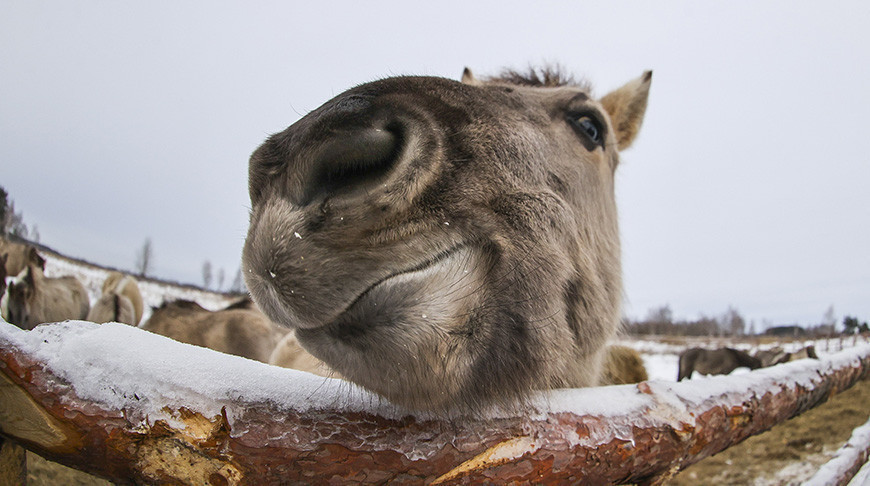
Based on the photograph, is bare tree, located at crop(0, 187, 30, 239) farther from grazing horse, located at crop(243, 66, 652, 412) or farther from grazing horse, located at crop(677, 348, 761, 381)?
grazing horse, located at crop(677, 348, 761, 381)

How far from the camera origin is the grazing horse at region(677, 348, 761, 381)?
11887 mm

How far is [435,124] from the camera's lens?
1099 millimetres

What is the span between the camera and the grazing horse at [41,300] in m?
6.91

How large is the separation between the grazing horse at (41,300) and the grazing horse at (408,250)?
25.9ft

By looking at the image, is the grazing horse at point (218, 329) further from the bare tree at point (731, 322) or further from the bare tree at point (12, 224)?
the bare tree at point (731, 322)

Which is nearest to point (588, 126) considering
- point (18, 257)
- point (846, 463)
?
point (846, 463)

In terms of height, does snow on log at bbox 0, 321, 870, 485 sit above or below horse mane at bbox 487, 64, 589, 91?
below

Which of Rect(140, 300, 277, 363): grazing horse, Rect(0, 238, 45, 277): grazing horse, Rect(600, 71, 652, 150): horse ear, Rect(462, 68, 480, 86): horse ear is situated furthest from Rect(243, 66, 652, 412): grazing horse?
Rect(0, 238, 45, 277): grazing horse

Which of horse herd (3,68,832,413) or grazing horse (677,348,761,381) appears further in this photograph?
grazing horse (677,348,761,381)

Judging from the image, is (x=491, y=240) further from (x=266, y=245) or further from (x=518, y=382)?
(x=266, y=245)

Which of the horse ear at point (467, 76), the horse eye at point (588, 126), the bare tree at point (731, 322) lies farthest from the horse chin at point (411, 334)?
the bare tree at point (731, 322)

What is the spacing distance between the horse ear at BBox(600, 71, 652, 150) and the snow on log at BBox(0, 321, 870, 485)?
8.17 ft

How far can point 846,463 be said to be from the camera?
3490 mm

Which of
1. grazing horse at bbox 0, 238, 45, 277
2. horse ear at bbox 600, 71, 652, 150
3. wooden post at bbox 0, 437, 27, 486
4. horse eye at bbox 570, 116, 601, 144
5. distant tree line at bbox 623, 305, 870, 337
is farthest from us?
distant tree line at bbox 623, 305, 870, 337
